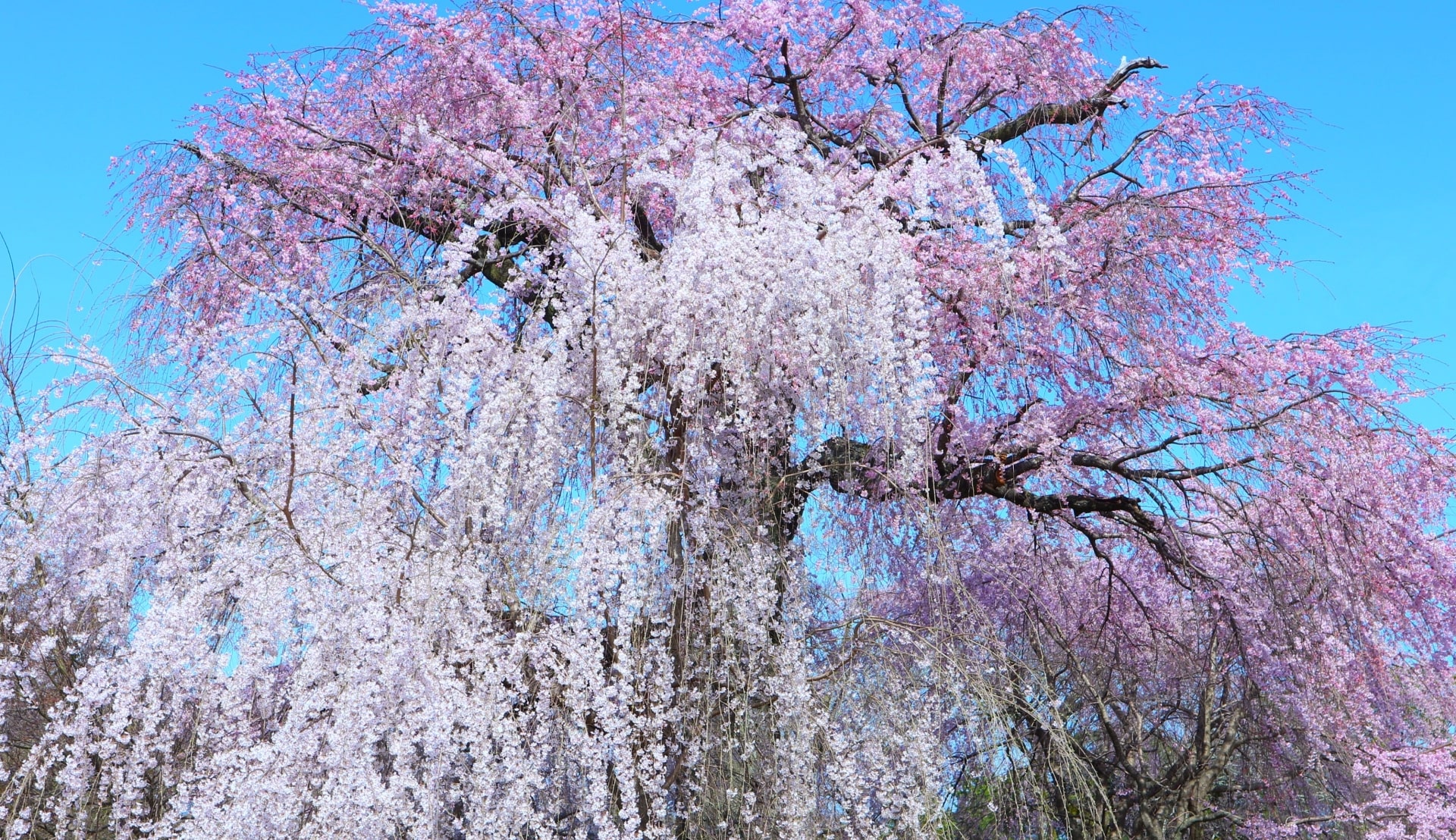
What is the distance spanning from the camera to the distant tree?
4.14 m

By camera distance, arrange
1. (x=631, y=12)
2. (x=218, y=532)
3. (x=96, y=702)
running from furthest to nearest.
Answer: (x=631, y=12)
(x=218, y=532)
(x=96, y=702)

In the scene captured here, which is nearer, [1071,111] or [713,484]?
[713,484]

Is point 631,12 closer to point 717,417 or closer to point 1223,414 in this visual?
point 717,417

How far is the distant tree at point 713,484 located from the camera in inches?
163

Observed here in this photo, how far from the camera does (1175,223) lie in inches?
246

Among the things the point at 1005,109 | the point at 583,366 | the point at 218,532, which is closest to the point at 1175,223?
the point at 1005,109

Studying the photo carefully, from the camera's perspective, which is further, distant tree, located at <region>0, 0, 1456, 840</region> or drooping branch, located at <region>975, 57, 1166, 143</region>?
drooping branch, located at <region>975, 57, 1166, 143</region>

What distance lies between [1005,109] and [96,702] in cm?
615

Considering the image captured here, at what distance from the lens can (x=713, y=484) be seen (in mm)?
4492

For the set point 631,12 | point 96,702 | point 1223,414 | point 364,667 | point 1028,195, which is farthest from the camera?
point 631,12

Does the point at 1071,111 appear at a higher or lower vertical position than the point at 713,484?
higher

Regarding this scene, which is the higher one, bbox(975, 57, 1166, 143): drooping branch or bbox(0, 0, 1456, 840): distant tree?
bbox(975, 57, 1166, 143): drooping branch

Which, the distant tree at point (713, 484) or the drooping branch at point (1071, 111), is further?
the drooping branch at point (1071, 111)

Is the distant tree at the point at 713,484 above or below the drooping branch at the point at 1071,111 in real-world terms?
below
